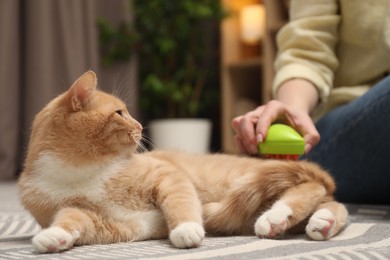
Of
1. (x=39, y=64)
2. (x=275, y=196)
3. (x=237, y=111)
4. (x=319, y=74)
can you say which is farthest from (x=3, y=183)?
(x=275, y=196)

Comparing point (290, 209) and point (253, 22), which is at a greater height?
point (253, 22)

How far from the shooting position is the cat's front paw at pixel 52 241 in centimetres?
77

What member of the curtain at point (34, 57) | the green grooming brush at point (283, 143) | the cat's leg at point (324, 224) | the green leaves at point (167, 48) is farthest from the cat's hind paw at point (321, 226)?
the green leaves at point (167, 48)

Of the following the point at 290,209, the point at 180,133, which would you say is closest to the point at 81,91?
the point at 290,209

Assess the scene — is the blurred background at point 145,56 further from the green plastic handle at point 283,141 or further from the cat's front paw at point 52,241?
the cat's front paw at point 52,241

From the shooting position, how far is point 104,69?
9.84ft

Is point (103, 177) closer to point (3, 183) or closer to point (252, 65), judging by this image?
point (3, 183)

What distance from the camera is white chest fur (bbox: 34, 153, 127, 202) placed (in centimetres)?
89

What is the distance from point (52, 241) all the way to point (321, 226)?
42 cm

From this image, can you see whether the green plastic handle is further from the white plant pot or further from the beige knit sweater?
the white plant pot

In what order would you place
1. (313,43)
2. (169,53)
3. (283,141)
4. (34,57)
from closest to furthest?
(283,141), (313,43), (34,57), (169,53)

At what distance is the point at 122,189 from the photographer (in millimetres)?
907

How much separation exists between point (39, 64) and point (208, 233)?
1.93 meters

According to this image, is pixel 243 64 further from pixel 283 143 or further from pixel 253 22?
pixel 283 143
